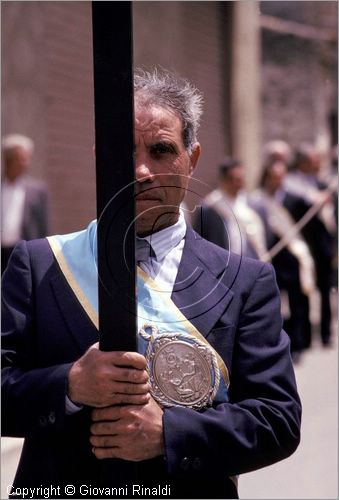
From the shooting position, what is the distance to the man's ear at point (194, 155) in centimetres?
220

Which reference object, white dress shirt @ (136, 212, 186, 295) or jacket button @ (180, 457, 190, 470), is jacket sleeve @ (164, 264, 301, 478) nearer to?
jacket button @ (180, 457, 190, 470)

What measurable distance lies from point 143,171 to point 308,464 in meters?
3.67

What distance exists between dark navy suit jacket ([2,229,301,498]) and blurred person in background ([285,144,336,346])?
7116 millimetres

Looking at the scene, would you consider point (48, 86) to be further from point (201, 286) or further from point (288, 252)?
point (201, 286)

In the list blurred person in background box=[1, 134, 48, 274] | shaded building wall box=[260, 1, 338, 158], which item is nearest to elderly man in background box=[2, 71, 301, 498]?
blurred person in background box=[1, 134, 48, 274]

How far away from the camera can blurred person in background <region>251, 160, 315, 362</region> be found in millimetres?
8633

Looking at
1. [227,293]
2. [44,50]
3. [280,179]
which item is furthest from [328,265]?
[227,293]

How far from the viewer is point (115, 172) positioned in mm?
1918

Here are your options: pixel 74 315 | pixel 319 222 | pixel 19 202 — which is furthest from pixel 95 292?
pixel 319 222

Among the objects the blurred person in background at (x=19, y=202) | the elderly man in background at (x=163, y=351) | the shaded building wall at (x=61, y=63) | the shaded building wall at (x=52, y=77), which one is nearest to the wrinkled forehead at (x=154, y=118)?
the elderly man in background at (x=163, y=351)

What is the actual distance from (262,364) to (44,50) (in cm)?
751

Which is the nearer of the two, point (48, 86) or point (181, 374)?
point (181, 374)

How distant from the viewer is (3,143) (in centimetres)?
821

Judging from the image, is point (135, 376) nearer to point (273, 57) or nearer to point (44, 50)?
point (44, 50)
